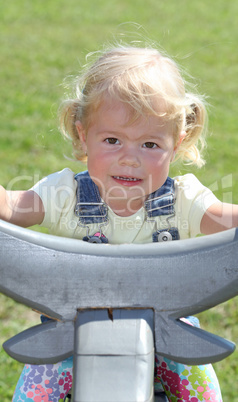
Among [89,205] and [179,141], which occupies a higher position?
[179,141]

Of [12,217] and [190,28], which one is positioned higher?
[190,28]

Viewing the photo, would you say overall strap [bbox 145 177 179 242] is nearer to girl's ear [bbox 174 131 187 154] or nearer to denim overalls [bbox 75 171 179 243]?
denim overalls [bbox 75 171 179 243]

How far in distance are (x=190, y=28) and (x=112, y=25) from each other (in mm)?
916

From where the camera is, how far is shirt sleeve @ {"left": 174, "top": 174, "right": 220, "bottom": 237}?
4.86 ft

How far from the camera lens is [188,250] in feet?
3.19

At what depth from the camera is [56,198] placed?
1.50 metres

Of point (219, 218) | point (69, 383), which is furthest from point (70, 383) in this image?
point (219, 218)

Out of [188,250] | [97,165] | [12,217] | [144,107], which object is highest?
[144,107]

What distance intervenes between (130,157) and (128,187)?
0.09 meters

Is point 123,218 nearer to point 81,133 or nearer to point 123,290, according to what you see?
point 81,133

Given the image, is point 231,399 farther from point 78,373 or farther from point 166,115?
point 78,373

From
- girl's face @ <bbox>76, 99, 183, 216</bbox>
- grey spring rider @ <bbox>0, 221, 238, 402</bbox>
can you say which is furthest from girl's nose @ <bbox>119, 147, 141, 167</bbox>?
grey spring rider @ <bbox>0, 221, 238, 402</bbox>

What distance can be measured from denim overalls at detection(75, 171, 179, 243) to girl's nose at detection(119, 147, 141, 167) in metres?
0.19

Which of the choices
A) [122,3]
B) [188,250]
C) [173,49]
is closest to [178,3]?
[122,3]
